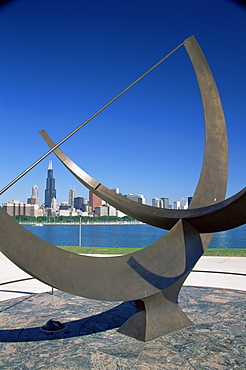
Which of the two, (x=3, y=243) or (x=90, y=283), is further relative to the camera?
(x=90, y=283)

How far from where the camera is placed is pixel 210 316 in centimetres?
512

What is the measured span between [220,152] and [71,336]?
3491 millimetres

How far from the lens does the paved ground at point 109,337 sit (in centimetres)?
358

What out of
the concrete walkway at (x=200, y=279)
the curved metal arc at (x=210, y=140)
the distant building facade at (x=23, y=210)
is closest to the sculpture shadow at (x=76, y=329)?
the curved metal arc at (x=210, y=140)

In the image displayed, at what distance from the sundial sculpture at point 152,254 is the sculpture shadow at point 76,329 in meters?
0.43

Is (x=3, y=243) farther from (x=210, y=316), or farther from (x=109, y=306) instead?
(x=210, y=316)

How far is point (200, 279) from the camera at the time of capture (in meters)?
8.19

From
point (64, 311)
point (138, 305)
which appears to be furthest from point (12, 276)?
point (138, 305)

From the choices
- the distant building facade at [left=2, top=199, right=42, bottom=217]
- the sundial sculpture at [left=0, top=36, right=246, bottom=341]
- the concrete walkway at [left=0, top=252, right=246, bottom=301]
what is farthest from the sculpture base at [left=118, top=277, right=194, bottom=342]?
the distant building facade at [left=2, top=199, right=42, bottom=217]

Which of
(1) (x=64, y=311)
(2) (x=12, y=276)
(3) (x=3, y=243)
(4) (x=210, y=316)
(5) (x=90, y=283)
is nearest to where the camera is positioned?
(3) (x=3, y=243)

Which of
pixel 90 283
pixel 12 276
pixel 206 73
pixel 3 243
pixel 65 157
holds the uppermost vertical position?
pixel 206 73

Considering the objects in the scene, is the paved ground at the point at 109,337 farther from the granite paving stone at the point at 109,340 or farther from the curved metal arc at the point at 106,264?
the curved metal arc at the point at 106,264

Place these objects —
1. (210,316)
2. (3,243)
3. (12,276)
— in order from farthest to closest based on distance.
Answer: (12,276) → (210,316) → (3,243)

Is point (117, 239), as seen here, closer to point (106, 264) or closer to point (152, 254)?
point (152, 254)
